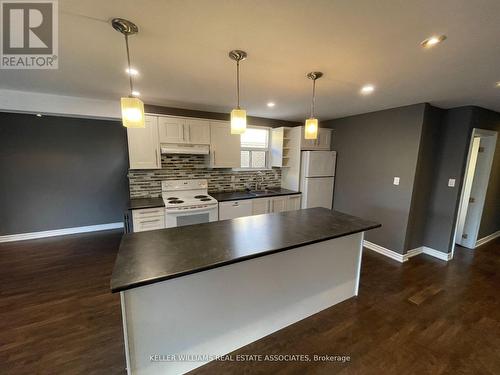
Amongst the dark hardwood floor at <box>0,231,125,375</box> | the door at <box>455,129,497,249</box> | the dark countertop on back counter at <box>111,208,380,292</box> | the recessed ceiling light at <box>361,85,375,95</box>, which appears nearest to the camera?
the dark countertop on back counter at <box>111,208,380,292</box>

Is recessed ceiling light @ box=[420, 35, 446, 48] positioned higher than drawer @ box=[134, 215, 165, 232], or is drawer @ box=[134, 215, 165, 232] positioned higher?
recessed ceiling light @ box=[420, 35, 446, 48]

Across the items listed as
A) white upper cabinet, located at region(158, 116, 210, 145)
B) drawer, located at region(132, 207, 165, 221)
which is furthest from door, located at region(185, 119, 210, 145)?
drawer, located at region(132, 207, 165, 221)

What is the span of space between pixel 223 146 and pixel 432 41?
114 inches

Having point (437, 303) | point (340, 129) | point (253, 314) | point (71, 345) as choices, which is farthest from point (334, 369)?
point (340, 129)

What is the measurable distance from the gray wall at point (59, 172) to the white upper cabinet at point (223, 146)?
2.23 metres

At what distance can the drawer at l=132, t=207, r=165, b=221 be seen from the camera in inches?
113

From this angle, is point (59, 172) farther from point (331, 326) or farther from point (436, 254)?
point (436, 254)

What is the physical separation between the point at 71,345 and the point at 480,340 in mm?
3533

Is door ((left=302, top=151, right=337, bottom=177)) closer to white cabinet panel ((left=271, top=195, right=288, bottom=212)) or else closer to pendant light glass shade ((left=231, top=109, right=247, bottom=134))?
white cabinet panel ((left=271, top=195, right=288, bottom=212))

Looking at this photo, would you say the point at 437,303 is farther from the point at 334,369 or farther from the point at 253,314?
the point at 253,314

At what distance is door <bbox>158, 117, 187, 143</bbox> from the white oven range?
74cm

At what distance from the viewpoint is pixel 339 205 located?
417 centimetres

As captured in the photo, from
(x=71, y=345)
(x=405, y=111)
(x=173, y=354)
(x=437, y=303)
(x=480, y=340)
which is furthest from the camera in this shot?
(x=405, y=111)

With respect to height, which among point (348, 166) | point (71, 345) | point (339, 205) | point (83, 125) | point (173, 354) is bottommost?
point (71, 345)
